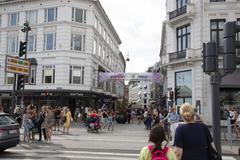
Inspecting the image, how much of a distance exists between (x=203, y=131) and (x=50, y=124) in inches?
445

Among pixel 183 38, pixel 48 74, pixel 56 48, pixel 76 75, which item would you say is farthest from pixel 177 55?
pixel 48 74

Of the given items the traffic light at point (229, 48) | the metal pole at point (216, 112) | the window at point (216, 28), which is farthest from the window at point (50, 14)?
the traffic light at point (229, 48)

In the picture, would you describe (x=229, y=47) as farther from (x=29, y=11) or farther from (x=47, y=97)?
(x=29, y=11)

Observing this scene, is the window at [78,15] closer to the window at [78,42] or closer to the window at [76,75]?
the window at [78,42]

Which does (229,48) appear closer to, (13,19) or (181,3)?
(181,3)

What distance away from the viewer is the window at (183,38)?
29453mm

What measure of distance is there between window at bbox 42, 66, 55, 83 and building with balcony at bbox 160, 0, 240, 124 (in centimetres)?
1297

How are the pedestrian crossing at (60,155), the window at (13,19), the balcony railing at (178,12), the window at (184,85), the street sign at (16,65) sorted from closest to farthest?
the pedestrian crossing at (60,155) → the street sign at (16,65) → the window at (184,85) → the balcony railing at (178,12) → the window at (13,19)

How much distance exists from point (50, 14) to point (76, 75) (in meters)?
7.60

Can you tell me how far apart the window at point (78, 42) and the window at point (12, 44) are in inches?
282

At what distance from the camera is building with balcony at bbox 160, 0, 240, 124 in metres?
27.2

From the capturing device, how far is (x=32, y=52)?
3719cm

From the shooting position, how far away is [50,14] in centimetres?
3734

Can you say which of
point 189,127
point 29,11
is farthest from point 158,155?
point 29,11
